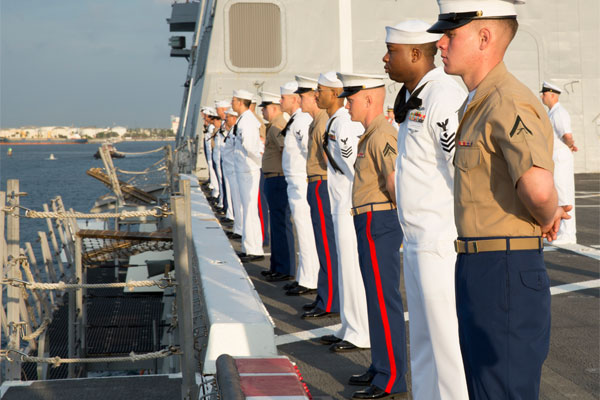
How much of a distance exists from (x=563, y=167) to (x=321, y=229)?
462 cm

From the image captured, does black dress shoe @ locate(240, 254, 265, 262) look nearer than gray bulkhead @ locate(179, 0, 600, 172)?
Yes

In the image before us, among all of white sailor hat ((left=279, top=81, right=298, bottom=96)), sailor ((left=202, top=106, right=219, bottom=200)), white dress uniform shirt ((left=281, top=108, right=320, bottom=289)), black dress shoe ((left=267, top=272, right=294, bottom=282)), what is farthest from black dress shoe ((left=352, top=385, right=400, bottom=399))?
sailor ((left=202, top=106, right=219, bottom=200))

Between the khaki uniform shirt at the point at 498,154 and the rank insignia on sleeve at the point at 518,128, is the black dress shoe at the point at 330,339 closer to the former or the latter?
the khaki uniform shirt at the point at 498,154

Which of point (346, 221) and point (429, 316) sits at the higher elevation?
point (346, 221)

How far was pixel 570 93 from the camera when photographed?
19.8 metres

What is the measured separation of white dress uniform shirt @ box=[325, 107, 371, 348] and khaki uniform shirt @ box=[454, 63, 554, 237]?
233 cm

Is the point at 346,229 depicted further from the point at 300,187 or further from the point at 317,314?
the point at 300,187

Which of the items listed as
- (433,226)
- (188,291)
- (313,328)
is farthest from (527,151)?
(313,328)

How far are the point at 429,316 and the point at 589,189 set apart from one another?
14.8 metres

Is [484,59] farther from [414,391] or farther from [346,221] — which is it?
[346,221]

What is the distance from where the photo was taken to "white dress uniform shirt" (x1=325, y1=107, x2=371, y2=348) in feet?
15.5

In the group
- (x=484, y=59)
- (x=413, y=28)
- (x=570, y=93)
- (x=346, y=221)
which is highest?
(x=570, y=93)

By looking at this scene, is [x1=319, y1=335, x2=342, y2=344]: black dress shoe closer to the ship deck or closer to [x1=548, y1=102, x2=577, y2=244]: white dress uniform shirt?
the ship deck

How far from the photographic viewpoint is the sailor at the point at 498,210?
7.34 feet
